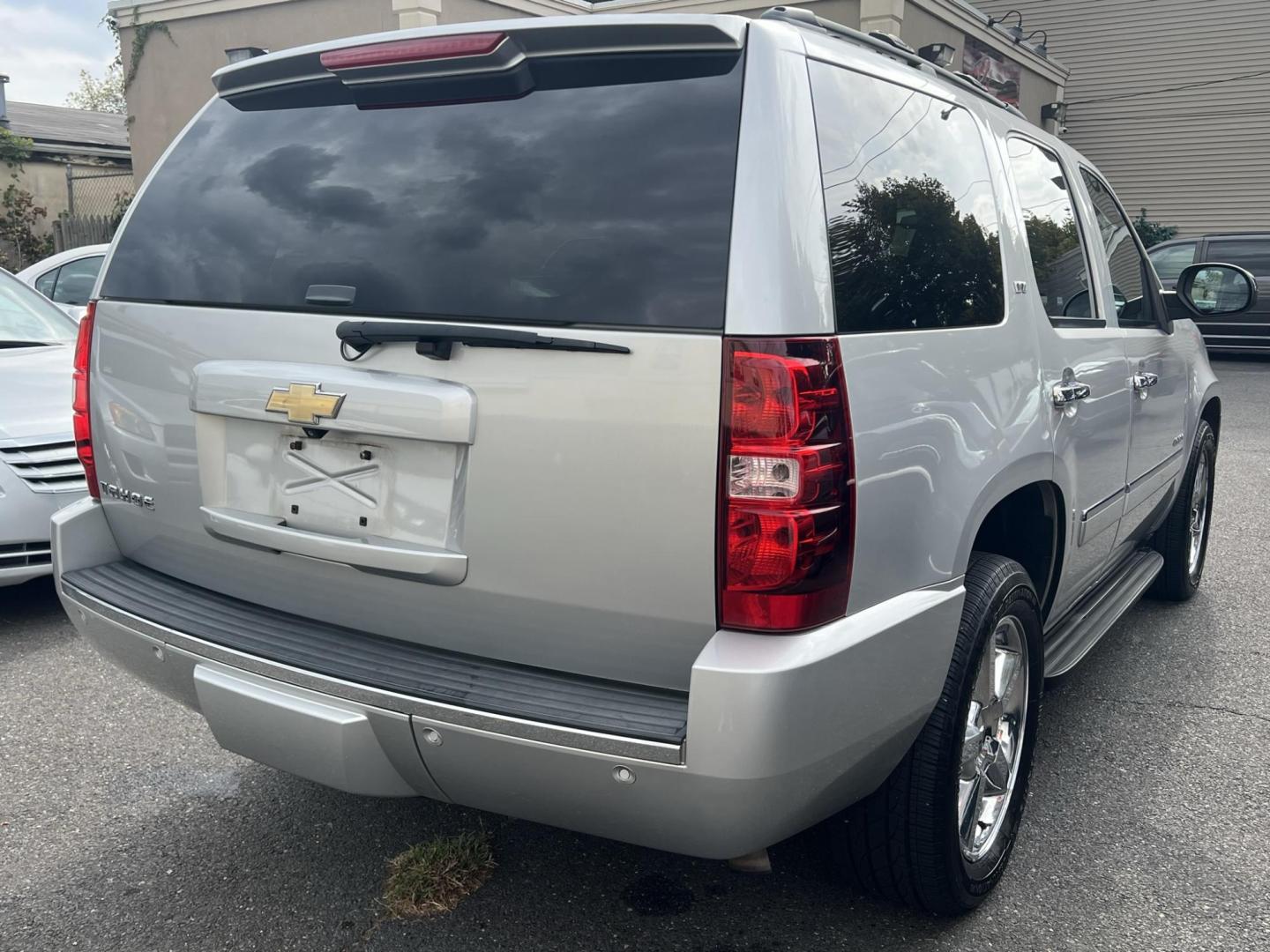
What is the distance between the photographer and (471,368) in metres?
2.19

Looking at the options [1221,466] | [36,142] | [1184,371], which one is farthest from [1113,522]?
[36,142]

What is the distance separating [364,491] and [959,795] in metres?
1.57

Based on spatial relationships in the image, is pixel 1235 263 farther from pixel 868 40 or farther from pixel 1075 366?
pixel 868 40

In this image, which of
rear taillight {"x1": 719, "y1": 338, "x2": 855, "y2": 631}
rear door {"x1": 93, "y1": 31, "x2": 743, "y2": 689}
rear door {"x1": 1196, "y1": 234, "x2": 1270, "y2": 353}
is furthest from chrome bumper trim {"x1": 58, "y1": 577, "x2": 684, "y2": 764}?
rear door {"x1": 1196, "y1": 234, "x2": 1270, "y2": 353}

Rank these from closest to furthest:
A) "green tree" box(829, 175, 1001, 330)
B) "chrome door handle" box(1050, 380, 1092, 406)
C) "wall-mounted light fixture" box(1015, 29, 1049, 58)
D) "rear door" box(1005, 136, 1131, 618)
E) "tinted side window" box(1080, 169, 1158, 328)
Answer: "green tree" box(829, 175, 1001, 330), "chrome door handle" box(1050, 380, 1092, 406), "rear door" box(1005, 136, 1131, 618), "tinted side window" box(1080, 169, 1158, 328), "wall-mounted light fixture" box(1015, 29, 1049, 58)

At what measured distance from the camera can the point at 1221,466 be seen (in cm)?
837

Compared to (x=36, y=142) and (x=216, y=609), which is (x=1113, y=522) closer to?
(x=216, y=609)

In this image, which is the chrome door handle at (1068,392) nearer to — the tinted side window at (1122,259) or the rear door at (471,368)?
the tinted side window at (1122,259)

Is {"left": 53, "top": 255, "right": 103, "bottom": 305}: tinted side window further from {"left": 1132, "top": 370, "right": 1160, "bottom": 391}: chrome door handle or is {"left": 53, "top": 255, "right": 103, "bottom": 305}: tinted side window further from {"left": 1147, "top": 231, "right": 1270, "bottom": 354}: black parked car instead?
{"left": 1147, "top": 231, "right": 1270, "bottom": 354}: black parked car

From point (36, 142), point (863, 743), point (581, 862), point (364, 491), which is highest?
point (36, 142)

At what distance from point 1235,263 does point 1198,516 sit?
11.0m

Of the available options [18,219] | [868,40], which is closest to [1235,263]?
[868,40]

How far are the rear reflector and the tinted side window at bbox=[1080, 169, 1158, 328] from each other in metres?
2.45

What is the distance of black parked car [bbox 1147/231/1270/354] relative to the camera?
574 inches
